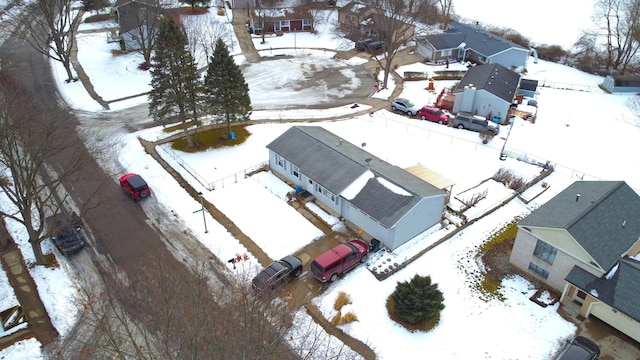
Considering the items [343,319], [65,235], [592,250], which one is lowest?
[343,319]

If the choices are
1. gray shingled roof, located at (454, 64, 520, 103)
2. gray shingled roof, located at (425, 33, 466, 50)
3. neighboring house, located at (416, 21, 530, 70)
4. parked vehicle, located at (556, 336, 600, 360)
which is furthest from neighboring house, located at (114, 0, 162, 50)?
parked vehicle, located at (556, 336, 600, 360)

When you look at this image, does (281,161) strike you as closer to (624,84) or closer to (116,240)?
(116,240)

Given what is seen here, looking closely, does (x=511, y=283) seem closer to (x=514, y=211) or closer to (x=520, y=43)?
(x=514, y=211)

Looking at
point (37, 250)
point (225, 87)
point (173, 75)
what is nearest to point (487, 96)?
point (225, 87)

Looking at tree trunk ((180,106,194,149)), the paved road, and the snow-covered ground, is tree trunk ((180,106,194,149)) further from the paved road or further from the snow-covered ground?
the paved road

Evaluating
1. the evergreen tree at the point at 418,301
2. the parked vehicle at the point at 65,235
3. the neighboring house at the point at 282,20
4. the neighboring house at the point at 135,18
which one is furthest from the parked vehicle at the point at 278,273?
the neighboring house at the point at 282,20

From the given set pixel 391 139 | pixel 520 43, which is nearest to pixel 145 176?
pixel 391 139
